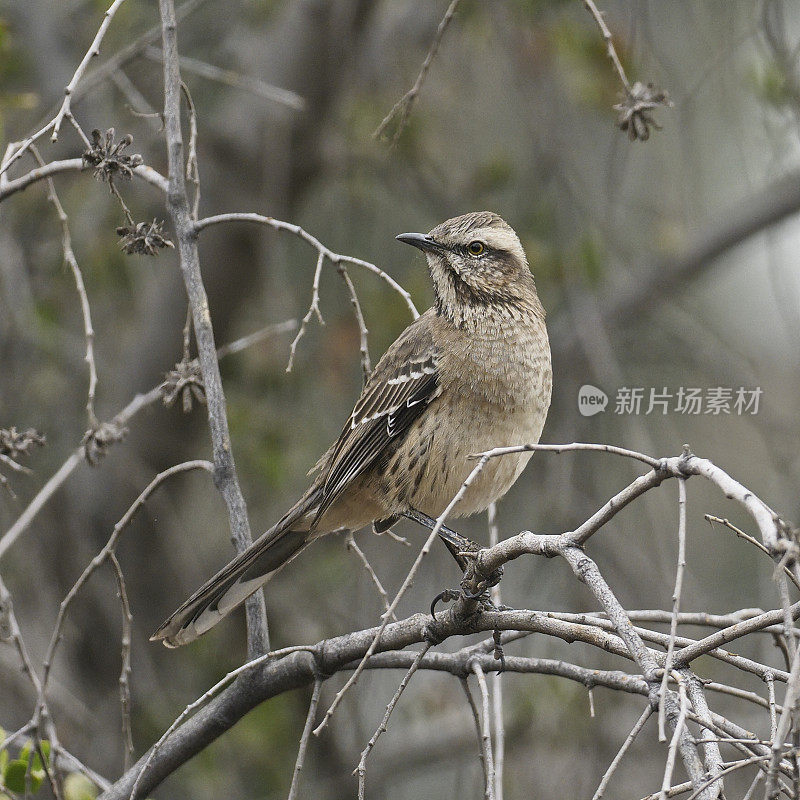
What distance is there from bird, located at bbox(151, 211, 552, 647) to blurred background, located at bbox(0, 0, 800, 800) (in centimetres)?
114

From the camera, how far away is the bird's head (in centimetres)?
414

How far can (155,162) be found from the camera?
6.01 metres

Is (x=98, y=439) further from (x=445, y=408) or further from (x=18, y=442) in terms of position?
(x=445, y=408)

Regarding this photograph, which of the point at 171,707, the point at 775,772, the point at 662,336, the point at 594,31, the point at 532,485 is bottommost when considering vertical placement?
the point at 171,707

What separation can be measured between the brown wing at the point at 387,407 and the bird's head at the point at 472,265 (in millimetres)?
187

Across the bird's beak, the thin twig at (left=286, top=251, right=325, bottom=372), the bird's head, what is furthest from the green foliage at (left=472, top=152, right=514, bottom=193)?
the thin twig at (left=286, top=251, right=325, bottom=372)

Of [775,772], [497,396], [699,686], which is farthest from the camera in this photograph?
[497,396]

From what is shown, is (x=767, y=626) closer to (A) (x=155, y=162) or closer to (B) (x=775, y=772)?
(B) (x=775, y=772)

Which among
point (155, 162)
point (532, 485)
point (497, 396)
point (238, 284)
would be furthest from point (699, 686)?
point (155, 162)

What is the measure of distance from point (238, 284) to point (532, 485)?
2062 mm

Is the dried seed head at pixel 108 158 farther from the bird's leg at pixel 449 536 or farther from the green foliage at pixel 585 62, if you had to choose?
the green foliage at pixel 585 62

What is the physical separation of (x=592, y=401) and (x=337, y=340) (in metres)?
2.39

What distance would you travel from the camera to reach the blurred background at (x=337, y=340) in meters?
5.49

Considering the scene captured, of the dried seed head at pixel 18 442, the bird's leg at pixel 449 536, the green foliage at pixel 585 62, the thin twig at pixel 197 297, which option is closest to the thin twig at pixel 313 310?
the thin twig at pixel 197 297
